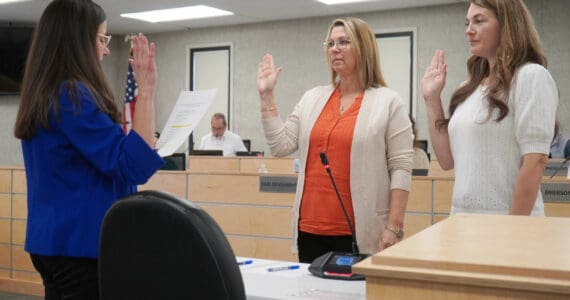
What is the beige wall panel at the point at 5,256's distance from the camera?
5.11 meters

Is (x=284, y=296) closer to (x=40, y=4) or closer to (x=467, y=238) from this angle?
(x=467, y=238)

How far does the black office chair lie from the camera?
911mm

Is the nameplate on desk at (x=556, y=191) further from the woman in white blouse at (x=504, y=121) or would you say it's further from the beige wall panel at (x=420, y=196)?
the woman in white blouse at (x=504, y=121)

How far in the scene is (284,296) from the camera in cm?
141

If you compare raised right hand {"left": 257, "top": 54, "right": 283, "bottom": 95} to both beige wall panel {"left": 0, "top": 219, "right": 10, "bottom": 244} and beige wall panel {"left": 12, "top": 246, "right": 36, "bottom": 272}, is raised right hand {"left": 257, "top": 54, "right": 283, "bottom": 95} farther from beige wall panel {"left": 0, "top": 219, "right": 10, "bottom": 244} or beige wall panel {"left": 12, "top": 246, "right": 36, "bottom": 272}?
beige wall panel {"left": 0, "top": 219, "right": 10, "bottom": 244}

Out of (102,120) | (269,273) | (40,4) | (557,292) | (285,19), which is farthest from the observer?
(285,19)

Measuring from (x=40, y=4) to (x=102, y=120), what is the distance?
816 centimetres

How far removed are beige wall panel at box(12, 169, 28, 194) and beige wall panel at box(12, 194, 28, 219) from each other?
0.14 feet

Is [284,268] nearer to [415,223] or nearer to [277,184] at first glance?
[415,223]

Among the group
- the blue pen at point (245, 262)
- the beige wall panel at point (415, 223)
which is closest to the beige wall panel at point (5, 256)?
the beige wall panel at point (415, 223)

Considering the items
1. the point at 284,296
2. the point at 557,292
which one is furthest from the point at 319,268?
the point at 557,292

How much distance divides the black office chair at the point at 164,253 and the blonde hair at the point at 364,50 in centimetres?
142

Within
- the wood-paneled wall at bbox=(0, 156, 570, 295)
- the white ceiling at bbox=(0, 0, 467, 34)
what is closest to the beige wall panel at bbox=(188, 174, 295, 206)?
the wood-paneled wall at bbox=(0, 156, 570, 295)

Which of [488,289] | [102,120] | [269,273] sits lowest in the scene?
[269,273]
